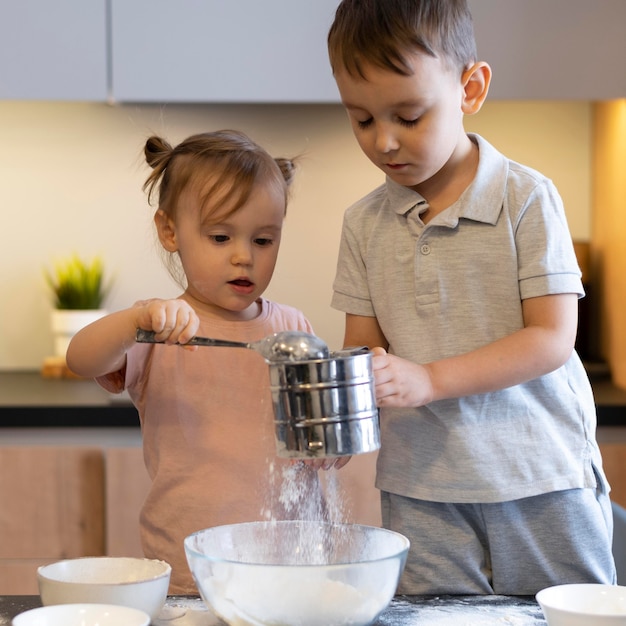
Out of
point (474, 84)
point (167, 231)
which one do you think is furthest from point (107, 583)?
point (474, 84)

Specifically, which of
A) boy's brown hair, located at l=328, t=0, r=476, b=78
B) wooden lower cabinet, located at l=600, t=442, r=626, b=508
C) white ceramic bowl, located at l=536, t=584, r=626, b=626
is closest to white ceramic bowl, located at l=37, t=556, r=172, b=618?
white ceramic bowl, located at l=536, t=584, r=626, b=626

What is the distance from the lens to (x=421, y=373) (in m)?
0.94

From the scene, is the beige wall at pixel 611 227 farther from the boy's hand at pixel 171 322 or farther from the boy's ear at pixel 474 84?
the boy's hand at pixel 171 322

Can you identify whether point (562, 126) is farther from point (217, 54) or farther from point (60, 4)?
point (60, 4)

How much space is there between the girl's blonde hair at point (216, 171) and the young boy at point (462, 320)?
0.14 meters

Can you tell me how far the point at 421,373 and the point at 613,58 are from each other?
1.28 metres

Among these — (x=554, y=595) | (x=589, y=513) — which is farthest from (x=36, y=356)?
(x=554, y=595)

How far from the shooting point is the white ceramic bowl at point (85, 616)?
2.35ft

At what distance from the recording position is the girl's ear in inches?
47.4

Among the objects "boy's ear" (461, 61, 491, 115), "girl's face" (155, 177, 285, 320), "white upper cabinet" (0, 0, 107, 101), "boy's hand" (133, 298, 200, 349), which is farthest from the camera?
"white upper cabinet" (0, 0, 107, 101)

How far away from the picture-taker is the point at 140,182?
2.30m

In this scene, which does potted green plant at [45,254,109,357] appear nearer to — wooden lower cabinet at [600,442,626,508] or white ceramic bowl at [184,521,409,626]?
wooden lower cabinet at [600,442,626,508]

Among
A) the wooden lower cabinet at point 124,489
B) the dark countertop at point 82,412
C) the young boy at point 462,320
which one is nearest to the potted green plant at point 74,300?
the dark countertop at point 82,412

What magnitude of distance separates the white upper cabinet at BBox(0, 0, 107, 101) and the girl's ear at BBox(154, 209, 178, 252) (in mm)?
870
